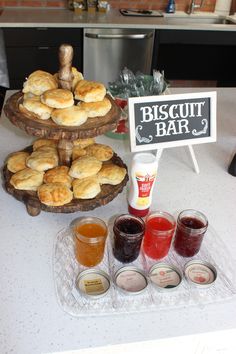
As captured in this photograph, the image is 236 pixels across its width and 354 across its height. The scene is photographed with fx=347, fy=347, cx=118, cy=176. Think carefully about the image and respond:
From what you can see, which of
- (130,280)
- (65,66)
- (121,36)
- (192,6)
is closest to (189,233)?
(130,280)

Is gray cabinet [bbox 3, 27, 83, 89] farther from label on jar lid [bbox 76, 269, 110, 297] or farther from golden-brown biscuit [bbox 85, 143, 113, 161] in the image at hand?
label on jar lid [bbox 76, 269, 110, 297]

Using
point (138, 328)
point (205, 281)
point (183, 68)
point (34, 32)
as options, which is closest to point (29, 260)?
point (138, 328)

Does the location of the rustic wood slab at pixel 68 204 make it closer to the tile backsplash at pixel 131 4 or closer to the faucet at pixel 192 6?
the tile backsplash at pixel 131 4

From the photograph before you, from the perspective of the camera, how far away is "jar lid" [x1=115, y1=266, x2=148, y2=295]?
0.74 m

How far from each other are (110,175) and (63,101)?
0.77ft

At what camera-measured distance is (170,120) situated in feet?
3.48

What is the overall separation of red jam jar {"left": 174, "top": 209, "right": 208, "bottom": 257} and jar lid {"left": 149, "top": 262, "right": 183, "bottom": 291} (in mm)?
62

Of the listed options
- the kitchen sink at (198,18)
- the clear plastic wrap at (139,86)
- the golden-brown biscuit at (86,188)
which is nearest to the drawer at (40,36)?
the kitchen sink at (198,18)

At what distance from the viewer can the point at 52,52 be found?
285cm

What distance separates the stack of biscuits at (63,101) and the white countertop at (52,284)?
0.28 meters

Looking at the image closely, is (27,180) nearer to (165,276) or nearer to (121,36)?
(165,276)

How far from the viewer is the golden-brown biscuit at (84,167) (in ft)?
2.96

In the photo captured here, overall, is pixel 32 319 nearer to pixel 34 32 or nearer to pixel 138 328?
pixel 138 328

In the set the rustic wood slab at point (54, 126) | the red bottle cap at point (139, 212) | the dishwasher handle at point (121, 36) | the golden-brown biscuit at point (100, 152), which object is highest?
the rustic wood slab at point (54, 126)
